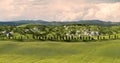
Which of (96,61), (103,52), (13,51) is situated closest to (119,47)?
(103,52)

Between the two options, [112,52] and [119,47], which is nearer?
[112,52]

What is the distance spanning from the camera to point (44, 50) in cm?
16912

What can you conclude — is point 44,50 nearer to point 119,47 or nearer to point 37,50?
point 37,50

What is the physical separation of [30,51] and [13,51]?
11724 millimetres

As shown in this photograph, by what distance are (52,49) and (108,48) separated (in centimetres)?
3794

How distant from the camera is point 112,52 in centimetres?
15425

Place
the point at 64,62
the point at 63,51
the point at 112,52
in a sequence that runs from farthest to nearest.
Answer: the point at 63,51 → the point at 112,52 → the point at 64,62

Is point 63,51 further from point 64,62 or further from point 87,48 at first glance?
point 64,62

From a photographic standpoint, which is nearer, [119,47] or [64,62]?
[64,62]

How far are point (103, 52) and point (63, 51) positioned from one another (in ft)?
87.6

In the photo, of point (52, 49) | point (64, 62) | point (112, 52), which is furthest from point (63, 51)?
point (64, 62)

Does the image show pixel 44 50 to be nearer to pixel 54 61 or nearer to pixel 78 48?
pixel 78 48

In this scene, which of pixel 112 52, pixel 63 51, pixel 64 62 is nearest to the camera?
pixel 64 62

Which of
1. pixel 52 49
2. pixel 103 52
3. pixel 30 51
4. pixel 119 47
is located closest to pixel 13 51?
pixel 30 51
